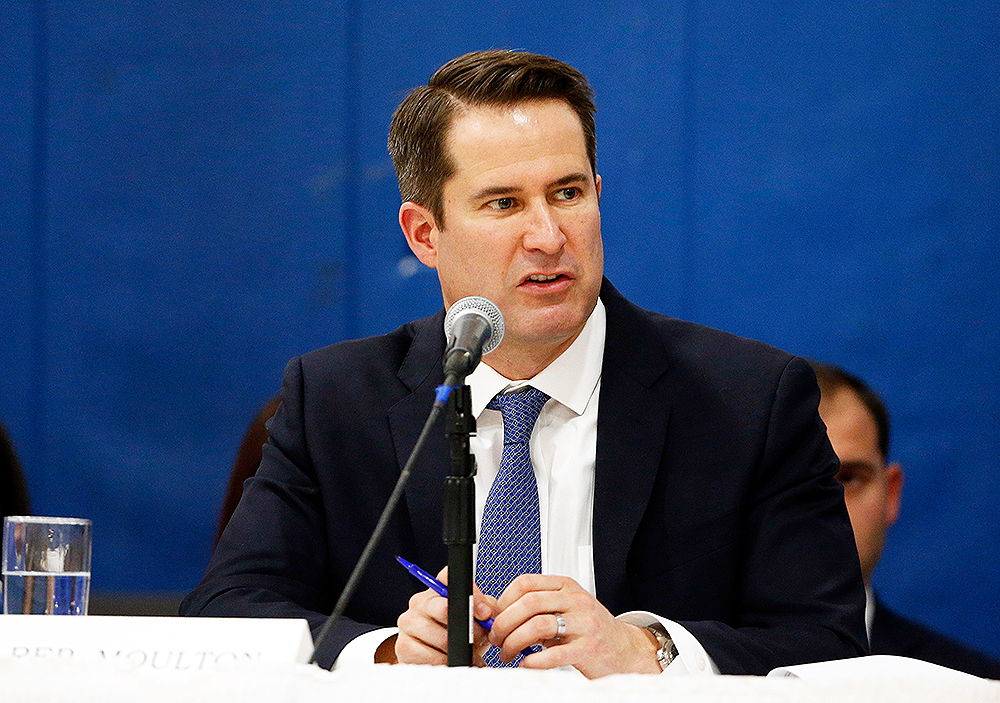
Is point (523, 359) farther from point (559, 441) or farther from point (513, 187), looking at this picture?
point (513, 187)

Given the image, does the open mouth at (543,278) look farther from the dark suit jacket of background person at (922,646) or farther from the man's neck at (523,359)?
the dark suit jacket of background person at (922,646)

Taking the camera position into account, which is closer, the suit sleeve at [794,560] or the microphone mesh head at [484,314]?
the microphone mesh head at [484,314]

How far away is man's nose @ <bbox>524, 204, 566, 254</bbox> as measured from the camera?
1.73 meters

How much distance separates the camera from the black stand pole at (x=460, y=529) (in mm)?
1105

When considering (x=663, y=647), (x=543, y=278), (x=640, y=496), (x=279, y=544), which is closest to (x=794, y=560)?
(x=640, y=496)

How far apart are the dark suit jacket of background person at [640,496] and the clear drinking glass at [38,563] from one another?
273mm

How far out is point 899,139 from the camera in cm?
307

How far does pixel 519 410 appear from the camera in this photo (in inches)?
70.4

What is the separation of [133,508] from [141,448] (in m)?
A: 0.18

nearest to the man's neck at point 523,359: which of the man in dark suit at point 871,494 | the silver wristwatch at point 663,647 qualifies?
the silver wristwatch at point 663,647

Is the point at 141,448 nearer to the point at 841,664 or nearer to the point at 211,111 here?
the point at 211,111

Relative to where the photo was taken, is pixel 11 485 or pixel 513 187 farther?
pixel 11 485

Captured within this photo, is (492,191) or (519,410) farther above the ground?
(492,191)

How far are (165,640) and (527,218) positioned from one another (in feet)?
3.24
